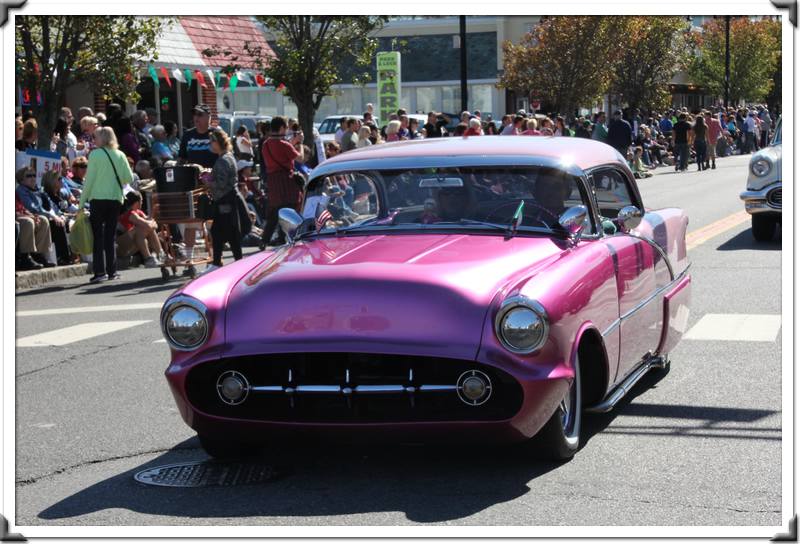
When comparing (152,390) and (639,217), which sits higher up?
(639,217)

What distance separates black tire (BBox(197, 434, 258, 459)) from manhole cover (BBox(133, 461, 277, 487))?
41 mm

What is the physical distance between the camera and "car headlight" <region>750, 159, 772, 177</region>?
1670 centimetres

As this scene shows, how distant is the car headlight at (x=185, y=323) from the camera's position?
6.02 metres

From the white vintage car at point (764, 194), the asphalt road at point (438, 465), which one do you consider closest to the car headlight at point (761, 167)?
the white vintage car at point (764, 194)

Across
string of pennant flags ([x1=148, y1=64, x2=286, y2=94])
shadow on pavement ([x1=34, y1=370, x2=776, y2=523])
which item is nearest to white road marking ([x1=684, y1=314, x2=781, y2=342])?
shadow on pavement ([x1=34, y1=370, x2=776, y2=523])

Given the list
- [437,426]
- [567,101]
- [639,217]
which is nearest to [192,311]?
[437,426]

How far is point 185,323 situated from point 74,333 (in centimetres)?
539

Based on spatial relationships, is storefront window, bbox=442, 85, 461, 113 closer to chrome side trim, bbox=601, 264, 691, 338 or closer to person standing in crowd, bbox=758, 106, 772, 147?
person standing in crowd, bbox=758, 106, 772, 147

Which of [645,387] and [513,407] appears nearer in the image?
[513,407]

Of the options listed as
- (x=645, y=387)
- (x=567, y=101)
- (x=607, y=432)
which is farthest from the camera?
(x=567, y=101)

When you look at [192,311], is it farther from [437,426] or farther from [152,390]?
[152,390]
